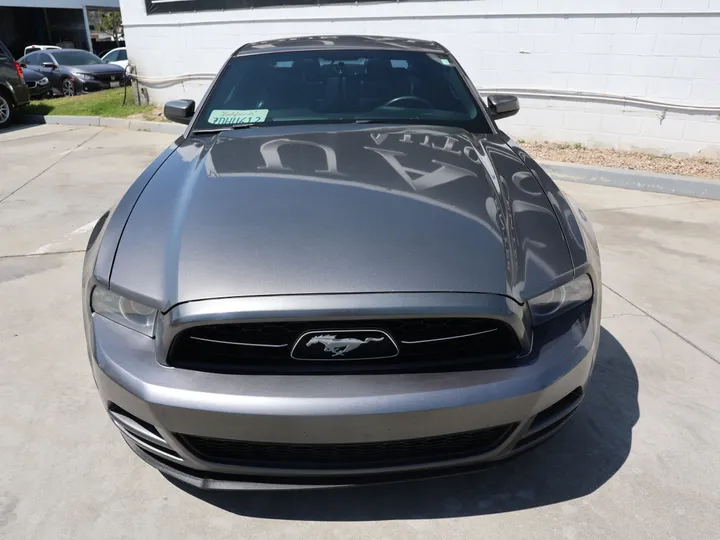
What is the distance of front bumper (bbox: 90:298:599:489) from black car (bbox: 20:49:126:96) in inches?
588

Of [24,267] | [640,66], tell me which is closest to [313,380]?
[24,267]

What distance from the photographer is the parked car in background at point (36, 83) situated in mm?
13961

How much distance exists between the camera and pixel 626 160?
21.7ft

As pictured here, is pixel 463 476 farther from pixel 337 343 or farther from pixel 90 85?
pixel 90 85

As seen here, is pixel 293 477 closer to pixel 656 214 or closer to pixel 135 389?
pixel 135 389

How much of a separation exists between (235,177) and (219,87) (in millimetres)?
1183

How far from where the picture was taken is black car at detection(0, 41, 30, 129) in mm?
10633

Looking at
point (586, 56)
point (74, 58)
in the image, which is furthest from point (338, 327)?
point (74, 58)

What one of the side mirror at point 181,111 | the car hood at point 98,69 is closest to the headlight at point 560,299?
the side mirror at point 181,111

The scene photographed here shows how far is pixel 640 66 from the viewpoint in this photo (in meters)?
6.58

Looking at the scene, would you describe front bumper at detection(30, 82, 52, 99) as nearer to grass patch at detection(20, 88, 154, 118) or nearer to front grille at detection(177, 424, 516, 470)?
grass patch at detection(20, 88, 154, 118)

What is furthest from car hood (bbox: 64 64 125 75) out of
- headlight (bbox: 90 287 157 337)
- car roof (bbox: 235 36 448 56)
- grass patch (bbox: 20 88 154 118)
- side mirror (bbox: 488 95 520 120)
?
headlight (bbox: 90 287 157 337)

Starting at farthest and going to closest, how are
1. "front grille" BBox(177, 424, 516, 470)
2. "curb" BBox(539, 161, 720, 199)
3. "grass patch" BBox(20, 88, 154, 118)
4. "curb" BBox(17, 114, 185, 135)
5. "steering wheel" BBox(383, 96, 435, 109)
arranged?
"grass patch" BBox(20, 88, 154, 118) < "curb" BBox(17, 114, 185, 135) < "curb" BBox(539, 161, 720, 199) < "steering wheel" BBox(383, 96, 435, 109) < "front grille" BBox(177, 424, 516, 470)

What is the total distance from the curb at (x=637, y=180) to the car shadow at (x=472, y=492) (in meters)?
4.27
